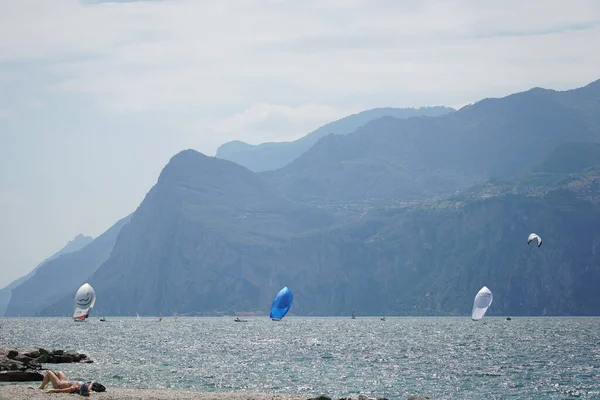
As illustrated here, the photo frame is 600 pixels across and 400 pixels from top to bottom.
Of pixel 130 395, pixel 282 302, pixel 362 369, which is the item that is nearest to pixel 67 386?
pixel 130 395

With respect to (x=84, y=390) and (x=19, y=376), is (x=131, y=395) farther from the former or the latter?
(x=19, y=376)

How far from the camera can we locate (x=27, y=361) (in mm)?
80688

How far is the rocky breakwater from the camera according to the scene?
66688 mm

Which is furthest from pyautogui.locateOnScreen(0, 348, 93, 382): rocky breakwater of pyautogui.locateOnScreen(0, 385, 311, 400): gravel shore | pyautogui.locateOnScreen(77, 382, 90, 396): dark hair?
pyautogui.locateOnScreen(77, 382, 90, 396): dark hair

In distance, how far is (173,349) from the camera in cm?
12050

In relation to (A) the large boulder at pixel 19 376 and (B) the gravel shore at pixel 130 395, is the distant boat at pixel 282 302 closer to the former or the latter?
(A) the large boulder at pixel 19 376

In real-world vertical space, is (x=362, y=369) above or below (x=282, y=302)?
above

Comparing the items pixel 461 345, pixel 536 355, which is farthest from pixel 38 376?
pixel 461 345

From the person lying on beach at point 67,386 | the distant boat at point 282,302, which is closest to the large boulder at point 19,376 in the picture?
the person lying on beach at point 67,386

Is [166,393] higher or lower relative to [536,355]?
higher

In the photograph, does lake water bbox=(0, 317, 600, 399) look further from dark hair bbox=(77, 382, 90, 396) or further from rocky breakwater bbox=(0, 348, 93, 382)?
dark hair bbox=(77, 382, 90, 396)

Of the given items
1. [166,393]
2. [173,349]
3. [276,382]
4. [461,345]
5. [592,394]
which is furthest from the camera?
[461,345]

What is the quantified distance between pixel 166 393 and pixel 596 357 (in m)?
61.3

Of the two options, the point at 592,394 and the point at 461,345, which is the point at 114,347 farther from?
the point at 592,394
